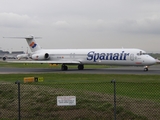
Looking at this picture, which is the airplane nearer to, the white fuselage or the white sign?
the white fuselage

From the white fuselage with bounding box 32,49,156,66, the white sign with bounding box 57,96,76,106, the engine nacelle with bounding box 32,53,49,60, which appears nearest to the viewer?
the white sign with bounding box 57,96,76,106

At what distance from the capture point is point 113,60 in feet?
133

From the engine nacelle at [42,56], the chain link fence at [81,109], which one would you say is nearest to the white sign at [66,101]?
the chain link fence at [81,109]

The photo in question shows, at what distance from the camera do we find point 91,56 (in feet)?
142

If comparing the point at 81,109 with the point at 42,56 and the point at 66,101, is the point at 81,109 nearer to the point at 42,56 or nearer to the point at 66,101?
the point at 66,101

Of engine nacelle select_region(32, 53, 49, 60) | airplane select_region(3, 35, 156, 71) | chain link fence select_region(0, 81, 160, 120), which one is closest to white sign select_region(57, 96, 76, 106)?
chain link fence select_region(0, 81, 160, 120)

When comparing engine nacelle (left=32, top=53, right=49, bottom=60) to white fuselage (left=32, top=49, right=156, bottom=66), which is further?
engine nacelle (left=32, top=53, right=49, bottom=60)

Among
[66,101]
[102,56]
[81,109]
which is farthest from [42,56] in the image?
[66,101]

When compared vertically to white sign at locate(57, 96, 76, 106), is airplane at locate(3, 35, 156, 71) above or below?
above

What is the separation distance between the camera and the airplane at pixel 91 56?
38.8 meters

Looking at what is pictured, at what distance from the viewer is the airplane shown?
38.8 meters

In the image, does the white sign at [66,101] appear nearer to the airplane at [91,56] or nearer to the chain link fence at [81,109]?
the chain link fence at [81,109]

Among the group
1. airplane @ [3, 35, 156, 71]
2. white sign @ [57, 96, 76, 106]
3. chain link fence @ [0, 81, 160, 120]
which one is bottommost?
chain link fence @ [0, 81, 160, 120]

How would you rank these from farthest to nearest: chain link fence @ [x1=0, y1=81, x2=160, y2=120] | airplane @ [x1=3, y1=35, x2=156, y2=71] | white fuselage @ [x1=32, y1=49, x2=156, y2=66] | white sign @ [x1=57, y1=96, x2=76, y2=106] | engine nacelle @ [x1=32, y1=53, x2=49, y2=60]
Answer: engine nacelle @ [x1=32, y1=53, x2=49, y2=60] → airplane @ [x1=3, y1=35, x2=156, y2=71] → white fuselage @ [x1=32, y1=49, x2=156, y2=66] → chain link fence @ [x1=0, y1=81, x2=160, y2=120] → white sign @ [x1=57, y1=96, x2=76, y2=106]
